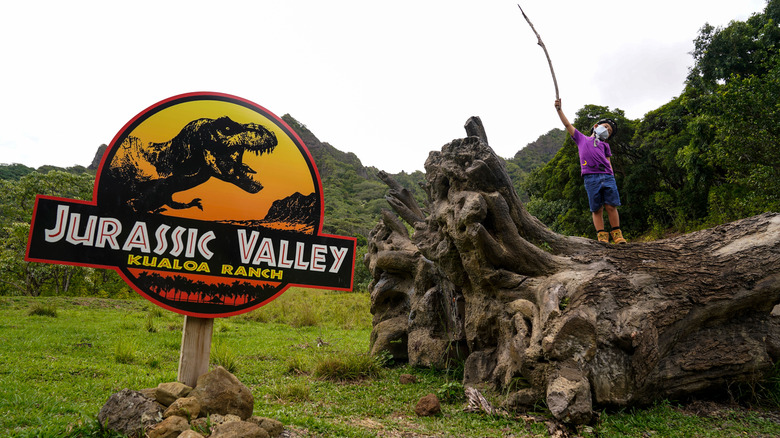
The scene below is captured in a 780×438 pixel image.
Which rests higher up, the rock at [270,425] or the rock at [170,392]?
the rock at [170,392]

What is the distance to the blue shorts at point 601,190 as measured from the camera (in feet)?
19.4

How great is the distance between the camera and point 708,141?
14.0m

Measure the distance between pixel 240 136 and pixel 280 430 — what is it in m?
→ 2.59

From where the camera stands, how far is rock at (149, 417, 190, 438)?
9.65 feet

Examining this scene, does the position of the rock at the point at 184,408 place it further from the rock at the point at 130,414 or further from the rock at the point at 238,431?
the rock at the point at 238,431

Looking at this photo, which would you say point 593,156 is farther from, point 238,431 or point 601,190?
point 238,431

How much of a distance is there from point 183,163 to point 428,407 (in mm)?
3355

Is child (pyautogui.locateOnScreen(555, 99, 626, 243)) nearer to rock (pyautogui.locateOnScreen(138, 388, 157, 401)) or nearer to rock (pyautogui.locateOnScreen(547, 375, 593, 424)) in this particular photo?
rock (pyautogui.locateOnScreen(547, 375, 593, 424))

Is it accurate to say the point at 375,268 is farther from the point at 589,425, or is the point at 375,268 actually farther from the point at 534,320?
the point at 589,425

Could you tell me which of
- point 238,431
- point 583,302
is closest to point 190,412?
point 238,431

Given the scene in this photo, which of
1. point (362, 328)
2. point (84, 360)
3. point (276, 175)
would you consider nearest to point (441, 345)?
point (276, 175)

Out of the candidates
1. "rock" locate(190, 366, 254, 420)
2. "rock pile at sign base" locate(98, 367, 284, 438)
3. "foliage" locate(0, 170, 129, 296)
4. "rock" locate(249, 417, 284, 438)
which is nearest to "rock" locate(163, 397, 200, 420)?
"rock pile at sign base" locate(98, 367, 284, 438)

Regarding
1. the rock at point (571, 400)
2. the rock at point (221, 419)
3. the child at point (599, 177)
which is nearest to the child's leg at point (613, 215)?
the child at point (599, 177)

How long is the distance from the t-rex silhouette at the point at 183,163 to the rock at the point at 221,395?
59.2 inches
